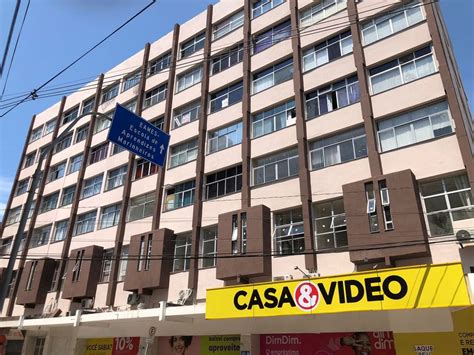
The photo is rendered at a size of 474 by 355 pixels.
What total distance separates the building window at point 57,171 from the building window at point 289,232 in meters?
22.5

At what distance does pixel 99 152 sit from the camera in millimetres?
31172

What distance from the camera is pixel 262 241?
18.0 metres

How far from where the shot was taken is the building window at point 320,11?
21.5 m

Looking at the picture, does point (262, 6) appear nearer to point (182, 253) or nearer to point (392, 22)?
point (392, 22)

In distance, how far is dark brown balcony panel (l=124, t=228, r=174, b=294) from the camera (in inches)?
825

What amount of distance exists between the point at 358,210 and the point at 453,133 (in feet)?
15.3

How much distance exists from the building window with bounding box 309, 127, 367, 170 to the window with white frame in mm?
3277

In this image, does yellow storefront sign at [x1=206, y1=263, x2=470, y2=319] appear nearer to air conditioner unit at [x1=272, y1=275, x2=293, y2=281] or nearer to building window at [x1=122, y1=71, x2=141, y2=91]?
air conditioner unit at [x1=272, y1=275, x2=293, y2=281]

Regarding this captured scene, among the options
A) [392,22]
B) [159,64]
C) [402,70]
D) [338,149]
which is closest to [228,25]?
[159,64]

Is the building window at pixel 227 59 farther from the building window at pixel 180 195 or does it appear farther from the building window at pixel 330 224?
the building window at pixel 330 224

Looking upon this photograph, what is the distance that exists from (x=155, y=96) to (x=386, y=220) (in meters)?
19.9

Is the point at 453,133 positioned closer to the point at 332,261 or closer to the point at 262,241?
the point at 332,261

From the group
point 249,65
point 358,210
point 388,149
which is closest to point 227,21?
point 249,65

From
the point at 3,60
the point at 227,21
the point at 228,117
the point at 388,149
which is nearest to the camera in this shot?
the point at 3,60
